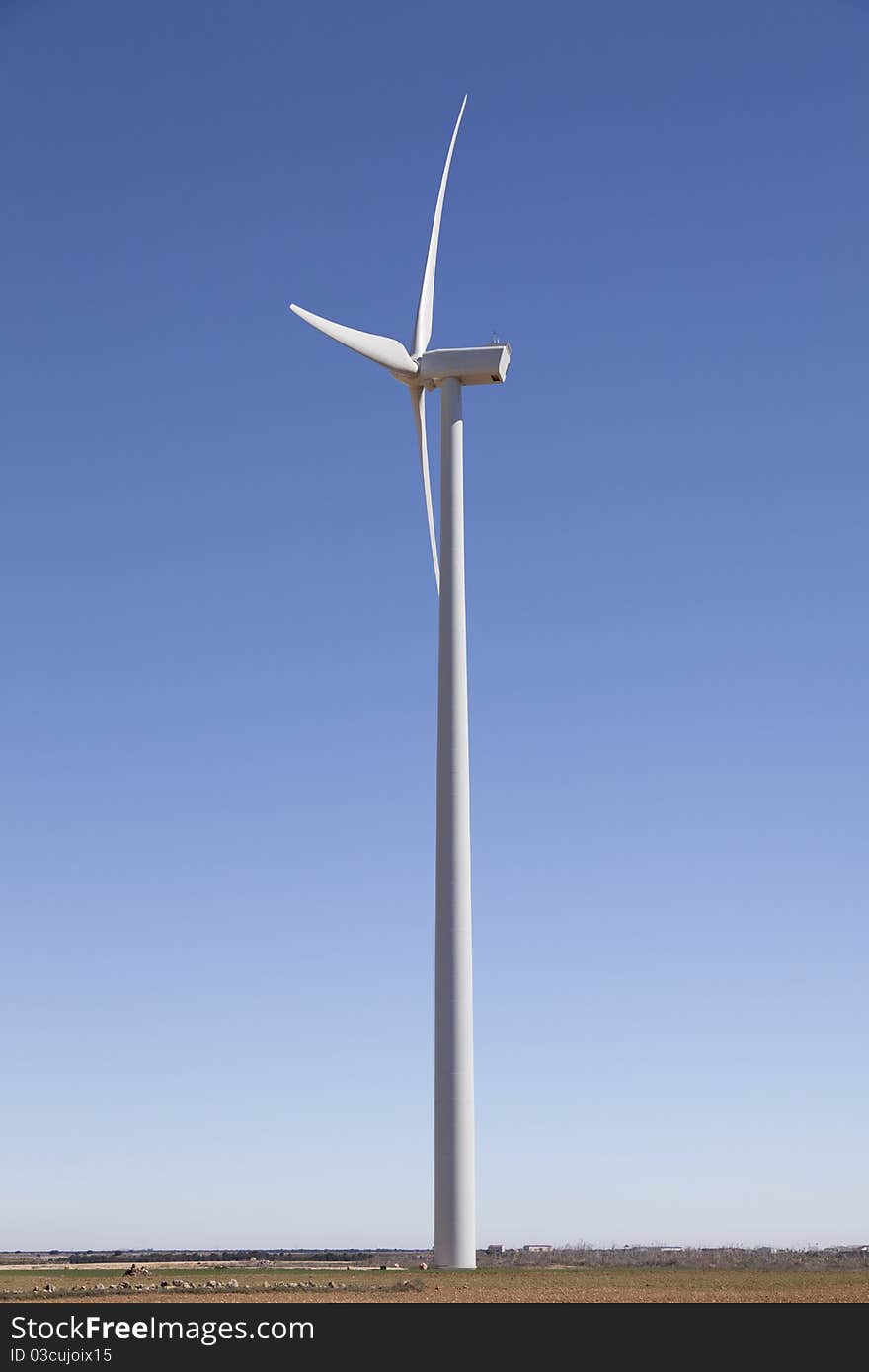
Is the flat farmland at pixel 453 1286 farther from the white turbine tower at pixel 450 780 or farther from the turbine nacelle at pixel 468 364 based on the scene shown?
the turbine nacelle at pixel 468 364

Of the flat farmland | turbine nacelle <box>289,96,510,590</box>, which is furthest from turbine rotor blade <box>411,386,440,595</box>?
the flat farmland

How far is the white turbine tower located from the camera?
146ft

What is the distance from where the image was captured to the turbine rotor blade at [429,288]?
181ft

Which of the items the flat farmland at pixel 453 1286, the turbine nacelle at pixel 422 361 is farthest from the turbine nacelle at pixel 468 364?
the flat farmland at pixel 453 1286

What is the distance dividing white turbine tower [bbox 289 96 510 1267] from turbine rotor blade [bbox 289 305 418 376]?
0.03 metres

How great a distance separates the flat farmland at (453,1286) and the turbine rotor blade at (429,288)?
2997 cm

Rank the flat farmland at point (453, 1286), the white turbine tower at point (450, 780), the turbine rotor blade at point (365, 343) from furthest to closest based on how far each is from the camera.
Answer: the turbine rotor blade at point (365, 343) → the white turbine tower at point (450, 780) → the flat farmland at point (453, 1286)

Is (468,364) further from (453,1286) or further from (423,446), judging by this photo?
(453,1286)

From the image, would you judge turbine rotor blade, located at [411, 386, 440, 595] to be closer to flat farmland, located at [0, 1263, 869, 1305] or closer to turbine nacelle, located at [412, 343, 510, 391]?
turbine nacelle, located at [412, 343, 510, 391]

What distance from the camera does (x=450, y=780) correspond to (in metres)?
47.5

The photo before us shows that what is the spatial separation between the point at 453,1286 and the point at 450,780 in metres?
14.8
